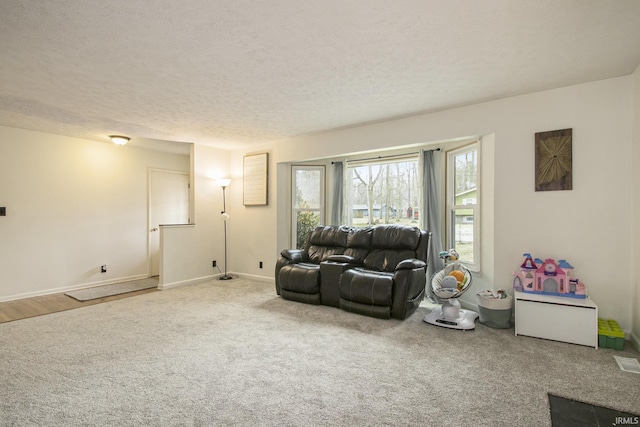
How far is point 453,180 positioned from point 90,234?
5.77m

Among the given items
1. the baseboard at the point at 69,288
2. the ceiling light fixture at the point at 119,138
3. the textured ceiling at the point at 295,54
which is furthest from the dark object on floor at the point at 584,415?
the baseboard at the point at 69,288

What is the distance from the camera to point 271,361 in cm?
255

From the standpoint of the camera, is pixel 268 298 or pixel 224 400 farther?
pixel 268 298

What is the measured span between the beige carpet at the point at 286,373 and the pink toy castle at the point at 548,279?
1.58ft

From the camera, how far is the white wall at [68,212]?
4.57 metres

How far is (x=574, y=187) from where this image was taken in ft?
10.3

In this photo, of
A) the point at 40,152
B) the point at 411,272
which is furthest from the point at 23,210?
the point at 411,272

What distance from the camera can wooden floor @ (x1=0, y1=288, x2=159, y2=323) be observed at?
3826mm

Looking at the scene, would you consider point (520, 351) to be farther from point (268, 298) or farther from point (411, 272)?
point (268, 298)

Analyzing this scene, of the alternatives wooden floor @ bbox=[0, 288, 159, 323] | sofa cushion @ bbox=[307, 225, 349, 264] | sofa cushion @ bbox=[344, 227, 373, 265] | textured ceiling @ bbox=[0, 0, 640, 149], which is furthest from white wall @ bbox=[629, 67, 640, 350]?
wooden floor @ bbox=[0, 288, 159, 323]

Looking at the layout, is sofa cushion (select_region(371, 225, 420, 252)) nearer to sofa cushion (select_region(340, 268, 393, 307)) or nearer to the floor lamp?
sofa cushion (select_region(340, 268, 393, 307))

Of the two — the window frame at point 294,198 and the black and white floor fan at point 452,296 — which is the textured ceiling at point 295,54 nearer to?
the window frame at point 294,198

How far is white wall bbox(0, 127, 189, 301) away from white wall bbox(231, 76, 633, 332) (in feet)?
17.0

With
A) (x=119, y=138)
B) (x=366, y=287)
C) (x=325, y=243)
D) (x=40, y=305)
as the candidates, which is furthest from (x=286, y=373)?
(x=119, y=138)
